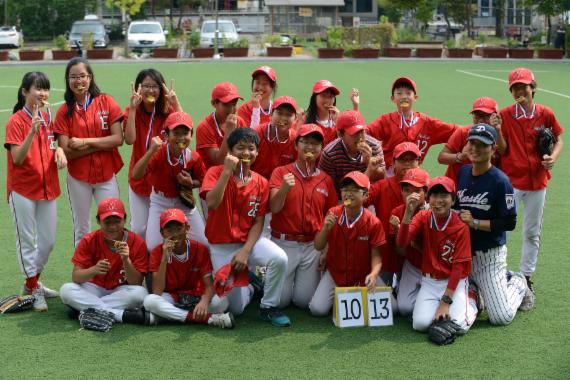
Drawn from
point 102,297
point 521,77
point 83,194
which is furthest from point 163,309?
point 521,77

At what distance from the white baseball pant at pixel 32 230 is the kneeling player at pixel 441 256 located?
3041 millimetres

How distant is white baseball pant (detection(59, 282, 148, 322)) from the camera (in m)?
6.65

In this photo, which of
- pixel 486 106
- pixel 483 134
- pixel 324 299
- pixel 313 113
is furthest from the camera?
pixel 313 113

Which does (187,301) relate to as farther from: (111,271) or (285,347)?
(285,347)

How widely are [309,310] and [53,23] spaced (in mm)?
54006

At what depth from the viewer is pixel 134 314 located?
6621mm

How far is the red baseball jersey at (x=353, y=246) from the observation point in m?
6.78

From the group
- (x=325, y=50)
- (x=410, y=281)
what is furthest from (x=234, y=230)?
(x=325, y=50)

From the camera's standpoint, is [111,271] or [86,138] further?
[86,138]

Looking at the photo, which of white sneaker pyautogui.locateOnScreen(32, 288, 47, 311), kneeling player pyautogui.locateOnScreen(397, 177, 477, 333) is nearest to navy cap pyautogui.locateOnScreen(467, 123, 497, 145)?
kneeling player pyautogui.locateOnScreen(397, 177, 477, 333)

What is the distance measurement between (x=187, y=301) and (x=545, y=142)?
11.5 ft

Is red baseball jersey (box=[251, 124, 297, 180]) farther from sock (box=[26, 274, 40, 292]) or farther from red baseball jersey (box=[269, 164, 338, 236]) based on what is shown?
sock (box=[26, 274, 40, 292])

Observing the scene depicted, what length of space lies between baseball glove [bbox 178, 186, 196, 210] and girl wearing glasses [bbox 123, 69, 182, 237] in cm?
39

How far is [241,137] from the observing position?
6.65 m
